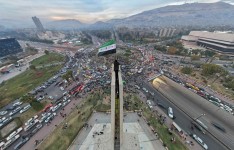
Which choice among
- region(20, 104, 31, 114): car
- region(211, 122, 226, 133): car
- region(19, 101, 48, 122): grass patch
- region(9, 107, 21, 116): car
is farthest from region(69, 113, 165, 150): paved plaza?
region(9, 107, 21, 116): car

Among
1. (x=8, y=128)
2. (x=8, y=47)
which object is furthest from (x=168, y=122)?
(x=8, y=47)

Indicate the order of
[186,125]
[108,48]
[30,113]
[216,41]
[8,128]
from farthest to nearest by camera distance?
[216,41], [30,113], [8,128], [186,125], [108,48]

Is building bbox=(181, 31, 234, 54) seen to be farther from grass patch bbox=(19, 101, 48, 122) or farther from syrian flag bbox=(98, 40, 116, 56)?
grass patch bbox=(19, 101, 48, 122)

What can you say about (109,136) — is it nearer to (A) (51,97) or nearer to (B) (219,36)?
(A) (51,97)

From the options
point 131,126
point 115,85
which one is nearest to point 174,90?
point 131,126

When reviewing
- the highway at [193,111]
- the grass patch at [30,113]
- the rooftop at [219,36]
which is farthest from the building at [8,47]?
the rooftop at [219,36]

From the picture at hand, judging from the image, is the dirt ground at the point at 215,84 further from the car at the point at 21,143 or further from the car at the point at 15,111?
the car at the point at 15,111

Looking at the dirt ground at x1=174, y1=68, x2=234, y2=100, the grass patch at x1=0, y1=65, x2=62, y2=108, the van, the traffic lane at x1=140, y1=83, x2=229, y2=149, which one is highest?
the grass patch at x1=0, y1=65, x2=62, y2=108
